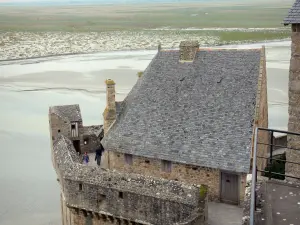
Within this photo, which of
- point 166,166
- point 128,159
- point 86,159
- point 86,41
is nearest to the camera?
point 166,166

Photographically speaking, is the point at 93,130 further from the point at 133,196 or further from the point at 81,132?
the point at 133,196

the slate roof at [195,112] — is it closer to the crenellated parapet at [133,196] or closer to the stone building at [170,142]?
the stone building at [170,142]

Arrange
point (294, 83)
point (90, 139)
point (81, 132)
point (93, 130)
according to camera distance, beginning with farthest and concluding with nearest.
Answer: point (93, 130), point (90, 139), point (81, 132), point (294, 83)

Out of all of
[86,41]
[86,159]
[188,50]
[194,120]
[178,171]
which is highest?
[86,41]

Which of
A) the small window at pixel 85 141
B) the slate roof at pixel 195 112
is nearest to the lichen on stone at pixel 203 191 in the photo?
the slate roof at pixel 195 112

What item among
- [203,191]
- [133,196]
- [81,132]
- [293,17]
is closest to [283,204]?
[203,191]

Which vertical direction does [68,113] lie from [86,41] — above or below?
below
